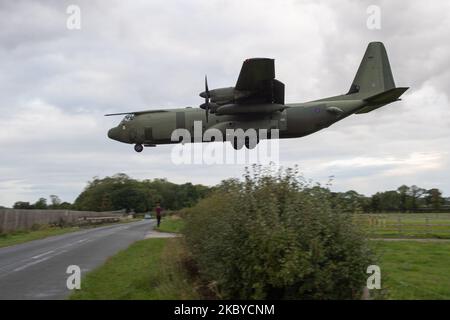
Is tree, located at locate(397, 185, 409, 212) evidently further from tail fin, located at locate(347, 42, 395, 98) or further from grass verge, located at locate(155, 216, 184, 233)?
tail fin, located at locate(347, 42, 395, 98)

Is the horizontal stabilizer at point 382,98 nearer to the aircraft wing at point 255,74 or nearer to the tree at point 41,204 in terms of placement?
the aircraft wing at point 255,74

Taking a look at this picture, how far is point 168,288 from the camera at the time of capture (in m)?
11.8

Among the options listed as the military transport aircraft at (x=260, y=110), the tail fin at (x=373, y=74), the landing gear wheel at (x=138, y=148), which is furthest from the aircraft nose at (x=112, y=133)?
the tail fin at (x=373, y=74)

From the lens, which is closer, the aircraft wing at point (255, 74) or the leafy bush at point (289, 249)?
the leafy bush at point (289, 249)

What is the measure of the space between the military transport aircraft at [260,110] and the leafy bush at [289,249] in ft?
33.9

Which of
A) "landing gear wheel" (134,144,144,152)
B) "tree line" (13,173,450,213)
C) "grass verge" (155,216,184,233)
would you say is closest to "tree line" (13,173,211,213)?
"tree line" (13,173,450,213)

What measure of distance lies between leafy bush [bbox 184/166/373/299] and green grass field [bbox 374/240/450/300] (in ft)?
4.63

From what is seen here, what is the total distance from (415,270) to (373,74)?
10360 millimetres

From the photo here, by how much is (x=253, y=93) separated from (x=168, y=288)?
39.8 ft

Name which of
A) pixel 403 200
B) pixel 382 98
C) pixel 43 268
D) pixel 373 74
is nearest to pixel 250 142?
pixel 382 98

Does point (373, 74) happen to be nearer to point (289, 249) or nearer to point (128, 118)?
point (128, 118)

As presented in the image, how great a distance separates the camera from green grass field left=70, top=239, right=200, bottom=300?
11.8 m

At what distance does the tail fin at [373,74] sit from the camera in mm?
24531

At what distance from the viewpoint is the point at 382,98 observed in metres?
22.3
